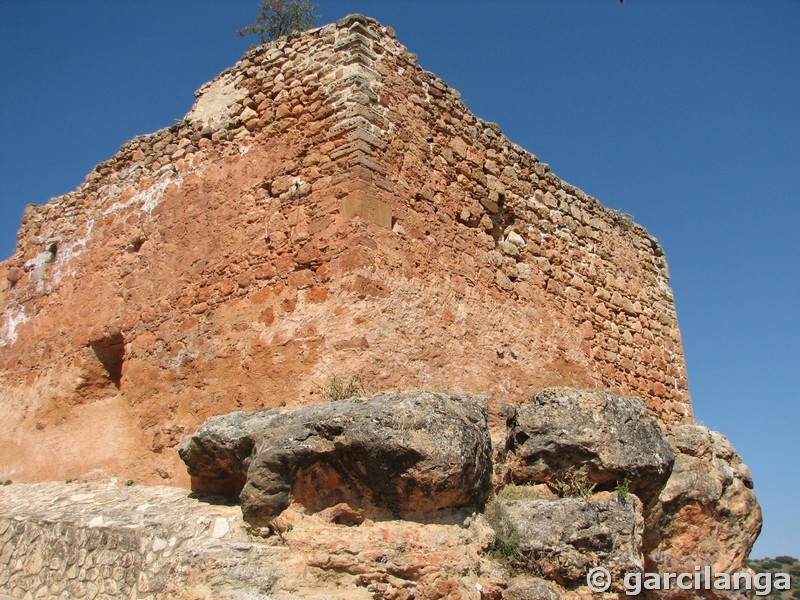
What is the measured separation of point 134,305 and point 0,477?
212 cm

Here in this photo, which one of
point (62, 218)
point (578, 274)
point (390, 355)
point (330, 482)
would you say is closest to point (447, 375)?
point (390, 355)

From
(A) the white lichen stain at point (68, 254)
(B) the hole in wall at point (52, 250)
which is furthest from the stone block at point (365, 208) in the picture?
(B) the hole in wall at point (52, 250)

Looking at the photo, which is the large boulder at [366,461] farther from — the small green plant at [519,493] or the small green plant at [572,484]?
the small green plant at [572,484]

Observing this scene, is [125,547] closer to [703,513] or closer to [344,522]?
[344,522]

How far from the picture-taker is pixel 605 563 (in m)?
5.21

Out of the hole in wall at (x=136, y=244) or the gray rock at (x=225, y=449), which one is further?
the hole in wall at (x=136, y=244)

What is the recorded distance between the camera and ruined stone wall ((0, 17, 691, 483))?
5.73m

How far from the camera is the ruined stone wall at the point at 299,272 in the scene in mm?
5730

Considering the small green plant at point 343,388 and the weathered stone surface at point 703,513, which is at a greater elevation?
the small green plant at point 343,388

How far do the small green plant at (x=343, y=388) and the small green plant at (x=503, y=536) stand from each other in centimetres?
120

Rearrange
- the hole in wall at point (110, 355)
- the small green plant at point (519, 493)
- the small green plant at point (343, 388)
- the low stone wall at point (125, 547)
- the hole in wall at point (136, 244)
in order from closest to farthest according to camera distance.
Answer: the low stone wall at point (125, 547) < the small green plant at point (343, 388) < the small green plant at point (519, 493) < the hole in wall at point (110, 355) < the hole in wall at point (136, 244)

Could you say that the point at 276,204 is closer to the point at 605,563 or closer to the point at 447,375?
the point at 447,375

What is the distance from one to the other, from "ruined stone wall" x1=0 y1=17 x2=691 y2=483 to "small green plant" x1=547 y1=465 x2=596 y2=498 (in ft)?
2.79

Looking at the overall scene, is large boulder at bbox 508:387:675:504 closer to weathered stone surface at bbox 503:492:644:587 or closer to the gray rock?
weathered stone surface at bbox 503:492:644:587
